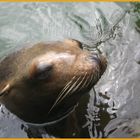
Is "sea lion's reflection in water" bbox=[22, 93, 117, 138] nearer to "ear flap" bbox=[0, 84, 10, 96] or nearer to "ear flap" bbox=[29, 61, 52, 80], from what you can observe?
"ear flap" bbox=[0, 84, 10, 96]

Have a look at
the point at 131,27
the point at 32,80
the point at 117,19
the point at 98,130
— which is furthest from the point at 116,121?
the point at 117,19

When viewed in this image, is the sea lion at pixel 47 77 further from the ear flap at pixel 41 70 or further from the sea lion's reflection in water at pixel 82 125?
the sea lion's reflection in water at pixel 82 125

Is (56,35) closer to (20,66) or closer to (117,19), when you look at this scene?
(117,19)

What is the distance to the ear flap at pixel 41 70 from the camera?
521 cm

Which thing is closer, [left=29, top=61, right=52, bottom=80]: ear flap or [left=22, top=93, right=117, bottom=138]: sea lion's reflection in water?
[left=29, top=61, right=52, bottom=80]: ear flap

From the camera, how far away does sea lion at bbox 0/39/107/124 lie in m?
5.15

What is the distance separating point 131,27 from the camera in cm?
736

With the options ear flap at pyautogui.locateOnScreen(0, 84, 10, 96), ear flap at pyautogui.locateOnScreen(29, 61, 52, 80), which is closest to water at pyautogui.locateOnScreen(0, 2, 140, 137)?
ear flap at pyautogui.locateOnScreen(0, 84, 10, 96)

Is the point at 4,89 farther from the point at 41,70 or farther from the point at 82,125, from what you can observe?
the point at 82,125

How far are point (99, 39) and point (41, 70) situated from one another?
2460mm

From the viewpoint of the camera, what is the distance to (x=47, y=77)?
17.2ft

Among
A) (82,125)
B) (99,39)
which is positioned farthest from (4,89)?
(99,39)

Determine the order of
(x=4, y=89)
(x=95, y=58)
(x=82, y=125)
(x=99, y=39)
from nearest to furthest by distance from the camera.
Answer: (x=95, y=58), (x=4, y=89), (x=82, y=125), (x=99, y=39)

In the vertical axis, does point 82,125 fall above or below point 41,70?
below
